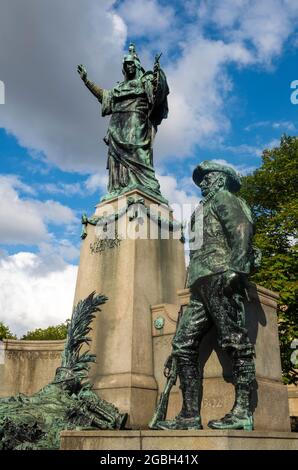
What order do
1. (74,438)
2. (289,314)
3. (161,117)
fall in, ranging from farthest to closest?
(289,314) → (161,117) → (74,438)

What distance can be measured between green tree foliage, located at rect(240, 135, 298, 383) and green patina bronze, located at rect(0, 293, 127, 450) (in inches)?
329

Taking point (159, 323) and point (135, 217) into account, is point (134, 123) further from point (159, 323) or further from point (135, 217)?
point (159, 323)

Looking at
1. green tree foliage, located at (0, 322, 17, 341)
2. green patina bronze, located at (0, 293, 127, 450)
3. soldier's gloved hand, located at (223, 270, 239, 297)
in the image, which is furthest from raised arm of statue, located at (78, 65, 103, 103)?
green tree foliage, located at (0, 322, 17, 341)

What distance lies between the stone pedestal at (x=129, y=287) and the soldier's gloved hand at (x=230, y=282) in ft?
8.73

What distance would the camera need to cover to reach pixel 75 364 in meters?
8.43

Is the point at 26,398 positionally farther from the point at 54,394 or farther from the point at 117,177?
the point at 117,177

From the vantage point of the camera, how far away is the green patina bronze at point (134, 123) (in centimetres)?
1026

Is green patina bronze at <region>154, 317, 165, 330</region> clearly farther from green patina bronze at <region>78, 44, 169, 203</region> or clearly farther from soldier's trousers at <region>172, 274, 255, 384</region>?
green patina bronze at <region>78, 44, 169, 203</region>

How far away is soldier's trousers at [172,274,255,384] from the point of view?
233 inches

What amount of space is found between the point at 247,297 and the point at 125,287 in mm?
2799

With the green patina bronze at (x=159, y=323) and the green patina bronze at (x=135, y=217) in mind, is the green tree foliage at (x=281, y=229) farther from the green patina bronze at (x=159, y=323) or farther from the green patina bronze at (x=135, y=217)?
the green patina bronze at (x=159, y=323)

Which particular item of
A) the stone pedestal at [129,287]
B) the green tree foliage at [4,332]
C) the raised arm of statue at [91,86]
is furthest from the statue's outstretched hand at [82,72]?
the green tree foliage at [4,332]

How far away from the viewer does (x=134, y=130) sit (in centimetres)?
1052

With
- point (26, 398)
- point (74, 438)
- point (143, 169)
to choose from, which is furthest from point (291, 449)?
point (143, 169)
